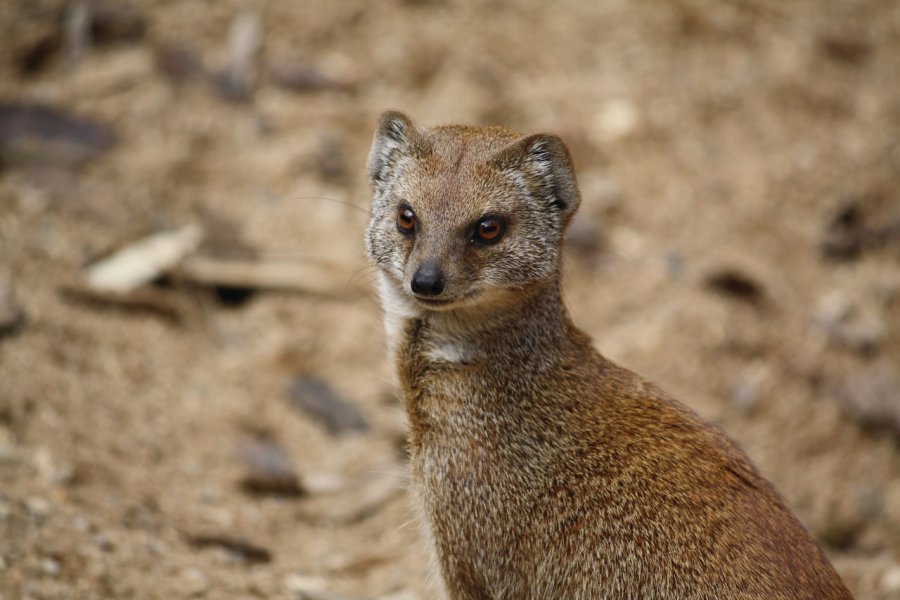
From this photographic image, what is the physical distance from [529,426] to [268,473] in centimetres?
233

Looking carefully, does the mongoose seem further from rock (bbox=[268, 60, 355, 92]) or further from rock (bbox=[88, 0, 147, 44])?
rock (bbox=[88, 0, 147, 44])

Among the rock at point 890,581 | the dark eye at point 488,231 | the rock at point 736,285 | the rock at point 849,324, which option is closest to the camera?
the dark eye at point 488,231

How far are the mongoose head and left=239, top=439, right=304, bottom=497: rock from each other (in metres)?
2.05

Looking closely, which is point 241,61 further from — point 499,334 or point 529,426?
point 529,426

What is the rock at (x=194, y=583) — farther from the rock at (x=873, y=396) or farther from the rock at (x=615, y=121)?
the rock at (x=615, y=121)

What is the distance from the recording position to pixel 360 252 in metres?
6.81

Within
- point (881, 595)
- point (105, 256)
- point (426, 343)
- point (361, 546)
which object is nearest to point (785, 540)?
point (426, 343)

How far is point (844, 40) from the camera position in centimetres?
864

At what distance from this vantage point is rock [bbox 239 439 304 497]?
569cm

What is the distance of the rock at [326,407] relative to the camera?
20.7ft

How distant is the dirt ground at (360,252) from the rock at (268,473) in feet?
0.12

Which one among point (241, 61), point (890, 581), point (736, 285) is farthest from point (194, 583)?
point (241, 61)

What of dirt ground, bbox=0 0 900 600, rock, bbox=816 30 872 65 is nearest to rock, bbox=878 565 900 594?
dirt ground, bbox=0 0 900 600

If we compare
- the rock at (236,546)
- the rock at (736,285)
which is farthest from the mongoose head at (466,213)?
the rock at (736,285)
